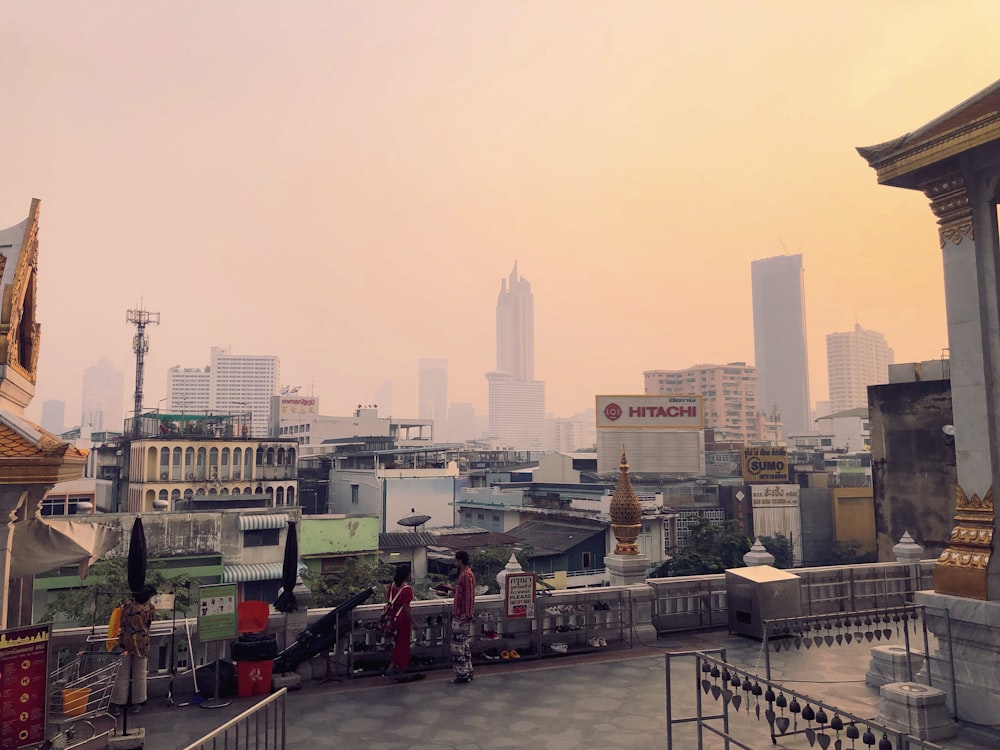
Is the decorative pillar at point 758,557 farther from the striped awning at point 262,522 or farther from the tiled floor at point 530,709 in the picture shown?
the striped awning at point 262,522

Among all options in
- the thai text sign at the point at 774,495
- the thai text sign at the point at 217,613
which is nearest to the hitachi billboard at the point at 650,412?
the thai text sign at the point at 774,495

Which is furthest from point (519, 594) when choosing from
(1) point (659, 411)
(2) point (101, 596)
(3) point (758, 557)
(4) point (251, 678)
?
(1) point (659, 411)

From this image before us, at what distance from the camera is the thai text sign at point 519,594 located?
14.3 meters

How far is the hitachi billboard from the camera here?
225 feet

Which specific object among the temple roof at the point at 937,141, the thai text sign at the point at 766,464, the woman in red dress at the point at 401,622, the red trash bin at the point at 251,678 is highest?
the temple roof at the point at 937,141

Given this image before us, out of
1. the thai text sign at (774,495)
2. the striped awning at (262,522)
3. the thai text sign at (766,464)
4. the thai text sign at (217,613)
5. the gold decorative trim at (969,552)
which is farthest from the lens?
the thai text sign at (766,464)

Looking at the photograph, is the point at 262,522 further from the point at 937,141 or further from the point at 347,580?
the point at 937,141

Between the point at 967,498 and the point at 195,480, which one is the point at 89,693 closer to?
the point at 967,498

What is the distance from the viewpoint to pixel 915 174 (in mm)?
11406

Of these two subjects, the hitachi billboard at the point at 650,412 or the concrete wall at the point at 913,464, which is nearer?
the concrete wall at the point at 913,464

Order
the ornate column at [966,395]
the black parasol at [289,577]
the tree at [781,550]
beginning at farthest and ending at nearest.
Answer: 1. the tree at [781,550]
2. the black parasol at [289,577]
3. the ornate column at [966,395]

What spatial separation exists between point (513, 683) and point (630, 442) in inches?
2260

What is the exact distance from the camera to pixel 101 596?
1549 inches

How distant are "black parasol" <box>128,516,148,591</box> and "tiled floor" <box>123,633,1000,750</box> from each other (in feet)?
6.63
